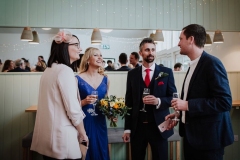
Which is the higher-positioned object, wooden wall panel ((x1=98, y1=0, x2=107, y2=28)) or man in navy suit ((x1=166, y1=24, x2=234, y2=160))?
wooden wall panel ((x1=98, y1=0, x2=107, y2=28))

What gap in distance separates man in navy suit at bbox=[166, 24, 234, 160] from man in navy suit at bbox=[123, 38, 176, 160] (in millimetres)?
390

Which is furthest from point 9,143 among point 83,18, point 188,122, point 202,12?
point 202,12

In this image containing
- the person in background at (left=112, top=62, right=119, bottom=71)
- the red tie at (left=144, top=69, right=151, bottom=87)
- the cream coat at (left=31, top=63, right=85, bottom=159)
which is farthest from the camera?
the person in background at (left=112, top=62, right=119, bottom=71)

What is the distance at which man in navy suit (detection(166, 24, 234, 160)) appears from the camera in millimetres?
1706

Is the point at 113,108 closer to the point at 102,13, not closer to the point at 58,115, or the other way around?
the point at 58,115

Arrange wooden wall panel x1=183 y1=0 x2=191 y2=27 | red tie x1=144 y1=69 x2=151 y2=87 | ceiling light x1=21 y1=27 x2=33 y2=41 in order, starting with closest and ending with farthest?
red tie x1=144 y1=69 x2=151 y2=87, ceiling light x1=21 y1=27 x2=33 y2=41, wooden wall panel x1=183 y1=0 x2=191 y2=27

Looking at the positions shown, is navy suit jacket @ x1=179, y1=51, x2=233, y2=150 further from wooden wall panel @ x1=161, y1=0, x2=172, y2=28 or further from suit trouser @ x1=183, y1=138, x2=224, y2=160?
wooden wall panel @ x1=161, y1=0, x2=172, y2=28

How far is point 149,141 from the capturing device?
227 cm

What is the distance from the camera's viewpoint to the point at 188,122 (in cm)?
→ 188

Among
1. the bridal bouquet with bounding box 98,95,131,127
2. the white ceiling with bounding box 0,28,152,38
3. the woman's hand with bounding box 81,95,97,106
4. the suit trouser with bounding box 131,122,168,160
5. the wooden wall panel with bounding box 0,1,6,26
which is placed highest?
the wooden wall panel with bounding box 0,1,6,26

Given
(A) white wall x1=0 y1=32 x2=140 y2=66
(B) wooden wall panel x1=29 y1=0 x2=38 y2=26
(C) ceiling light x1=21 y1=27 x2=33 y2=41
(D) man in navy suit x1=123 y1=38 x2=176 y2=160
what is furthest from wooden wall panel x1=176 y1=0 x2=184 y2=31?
(C) ceiling light x1=21 y1=27 x2=33 y2=41

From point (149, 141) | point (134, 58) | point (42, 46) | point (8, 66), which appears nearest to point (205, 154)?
point (149, 141)

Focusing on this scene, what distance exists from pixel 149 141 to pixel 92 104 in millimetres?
716

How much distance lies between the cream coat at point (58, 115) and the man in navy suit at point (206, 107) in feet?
2.63
